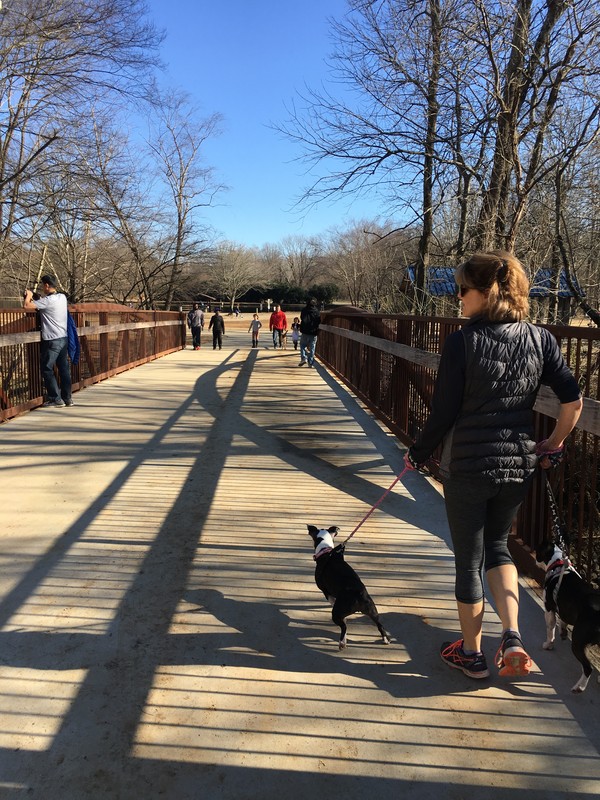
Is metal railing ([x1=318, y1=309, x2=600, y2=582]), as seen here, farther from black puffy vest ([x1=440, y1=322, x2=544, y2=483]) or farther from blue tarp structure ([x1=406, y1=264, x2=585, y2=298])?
blue tarp structure ([x1=406, y1=264, x2=585, y2=298])

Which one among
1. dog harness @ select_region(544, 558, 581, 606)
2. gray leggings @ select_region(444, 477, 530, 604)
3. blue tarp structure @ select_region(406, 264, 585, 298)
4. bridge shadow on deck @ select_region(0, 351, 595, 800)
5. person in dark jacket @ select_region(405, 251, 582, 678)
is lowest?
bridge shadow on deck @ select_region(0, 351, 595, 800)

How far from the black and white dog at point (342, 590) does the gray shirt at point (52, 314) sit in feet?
20.2

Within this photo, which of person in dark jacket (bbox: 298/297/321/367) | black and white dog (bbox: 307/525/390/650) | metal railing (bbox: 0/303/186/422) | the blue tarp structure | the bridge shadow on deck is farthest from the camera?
person in dark jacket (bbox: 298/297/321/367)

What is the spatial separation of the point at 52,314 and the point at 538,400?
665 cm

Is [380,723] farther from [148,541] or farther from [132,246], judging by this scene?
[132,246]

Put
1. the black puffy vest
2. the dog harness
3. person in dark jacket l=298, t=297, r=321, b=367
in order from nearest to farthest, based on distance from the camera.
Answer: the black puffy vest, the dog harness, person in dark jacket l=298, t=297, r=321, b=367

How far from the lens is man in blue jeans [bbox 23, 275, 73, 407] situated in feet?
26.1

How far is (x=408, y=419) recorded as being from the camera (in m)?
6.95

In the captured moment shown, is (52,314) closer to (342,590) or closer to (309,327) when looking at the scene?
(342,590)

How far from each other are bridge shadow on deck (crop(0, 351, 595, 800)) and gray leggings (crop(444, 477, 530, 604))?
491 mm

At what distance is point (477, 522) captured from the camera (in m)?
2.46

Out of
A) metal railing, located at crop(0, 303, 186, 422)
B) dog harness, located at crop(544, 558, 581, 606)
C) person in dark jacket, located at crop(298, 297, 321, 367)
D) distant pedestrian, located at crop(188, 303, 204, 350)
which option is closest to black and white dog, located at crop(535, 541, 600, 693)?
dog harness, located at crop(544, 558, 581, 606)

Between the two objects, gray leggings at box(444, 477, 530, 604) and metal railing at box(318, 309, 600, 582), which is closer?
gray leggings at box(444, 477, 530, 604)

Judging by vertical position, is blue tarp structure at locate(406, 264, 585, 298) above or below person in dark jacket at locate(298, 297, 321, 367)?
above
